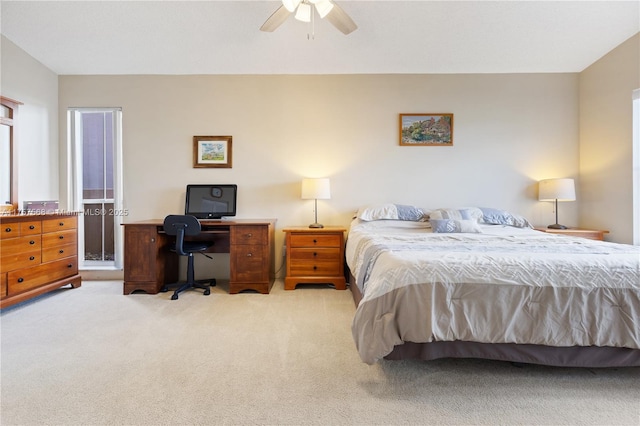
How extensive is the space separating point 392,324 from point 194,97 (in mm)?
3536

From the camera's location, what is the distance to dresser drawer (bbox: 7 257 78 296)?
241 centimetres

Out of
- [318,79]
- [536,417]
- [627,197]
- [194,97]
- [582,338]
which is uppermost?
[318,79]

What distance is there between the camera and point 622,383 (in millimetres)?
1444

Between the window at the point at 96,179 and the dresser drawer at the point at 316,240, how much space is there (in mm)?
2299

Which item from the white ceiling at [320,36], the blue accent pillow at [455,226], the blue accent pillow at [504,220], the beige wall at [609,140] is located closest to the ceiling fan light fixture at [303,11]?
the white ceiling at [320,36]

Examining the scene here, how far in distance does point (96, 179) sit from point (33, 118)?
0.87 metres

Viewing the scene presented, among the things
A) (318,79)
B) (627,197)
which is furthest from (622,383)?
(318,79)

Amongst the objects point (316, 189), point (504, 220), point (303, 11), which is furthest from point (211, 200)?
point (504, 220)

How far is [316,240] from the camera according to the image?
307 cm

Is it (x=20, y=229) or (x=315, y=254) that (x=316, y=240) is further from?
(x=20, y=229)

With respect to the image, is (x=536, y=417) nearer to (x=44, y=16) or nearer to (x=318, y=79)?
(x=318, y=79)

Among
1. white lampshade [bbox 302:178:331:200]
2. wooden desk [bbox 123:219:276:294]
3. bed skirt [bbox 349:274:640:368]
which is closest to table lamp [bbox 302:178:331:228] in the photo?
white lampshade [bbox 302:178:331:200]

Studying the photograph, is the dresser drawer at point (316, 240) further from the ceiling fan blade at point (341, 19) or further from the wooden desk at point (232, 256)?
the ceiling fan blade at point (341, 19)

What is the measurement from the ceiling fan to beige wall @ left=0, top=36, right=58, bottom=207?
2904mm
